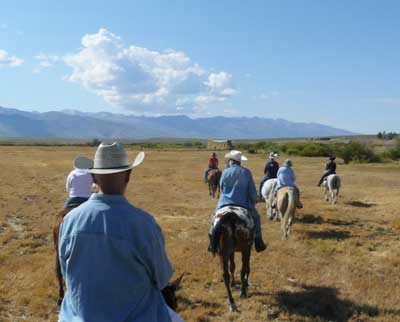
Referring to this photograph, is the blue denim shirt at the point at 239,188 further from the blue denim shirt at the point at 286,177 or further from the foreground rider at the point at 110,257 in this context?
the blue denim shirt at the point at 286,177

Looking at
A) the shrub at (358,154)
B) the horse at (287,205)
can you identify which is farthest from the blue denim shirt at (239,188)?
the shrub at (358,154)

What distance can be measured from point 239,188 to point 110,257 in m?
5.01

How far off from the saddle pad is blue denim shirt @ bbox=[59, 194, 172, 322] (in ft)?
14.8

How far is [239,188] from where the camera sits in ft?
24.9

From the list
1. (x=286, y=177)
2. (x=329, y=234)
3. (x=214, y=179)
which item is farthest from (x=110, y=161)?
(x=214, y=179)

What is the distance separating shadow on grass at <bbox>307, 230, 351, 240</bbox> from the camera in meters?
12.4

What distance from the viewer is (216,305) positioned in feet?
24.0

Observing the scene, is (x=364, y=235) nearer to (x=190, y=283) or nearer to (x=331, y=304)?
(x=331, y=304)

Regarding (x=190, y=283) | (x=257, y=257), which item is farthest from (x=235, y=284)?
(x=257, y=257)

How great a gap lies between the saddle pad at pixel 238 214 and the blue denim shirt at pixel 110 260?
4.53m

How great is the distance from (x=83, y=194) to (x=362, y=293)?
5676mm

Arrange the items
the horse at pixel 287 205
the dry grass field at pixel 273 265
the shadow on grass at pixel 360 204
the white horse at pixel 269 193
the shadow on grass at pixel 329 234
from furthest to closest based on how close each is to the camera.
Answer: the shadow on grass at pixel 360 204 < the white horse at pixel 269 193 < the shadow on grass at pixel 329 234 < the horse at pixel 287 205 < the dry grass field at pixel 273 265

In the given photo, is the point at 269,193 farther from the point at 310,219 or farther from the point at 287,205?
the point at 287,205

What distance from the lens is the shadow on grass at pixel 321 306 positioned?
22.8 ft
